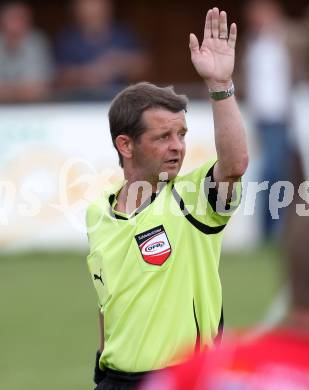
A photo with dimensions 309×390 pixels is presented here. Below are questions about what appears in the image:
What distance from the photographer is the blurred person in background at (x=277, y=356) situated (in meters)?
2.98

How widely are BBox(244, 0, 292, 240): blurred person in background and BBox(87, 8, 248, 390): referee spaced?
961 cm

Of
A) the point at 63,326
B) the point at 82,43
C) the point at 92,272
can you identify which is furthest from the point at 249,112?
the point at 92,272

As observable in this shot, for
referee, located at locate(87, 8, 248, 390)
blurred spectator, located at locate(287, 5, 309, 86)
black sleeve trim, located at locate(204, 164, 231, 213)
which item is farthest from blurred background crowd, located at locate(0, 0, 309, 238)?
blurred spectator, located at locate(287, 5, 309, 86)

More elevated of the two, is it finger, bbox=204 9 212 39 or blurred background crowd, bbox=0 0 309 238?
finger, bbox=204 9 212 39

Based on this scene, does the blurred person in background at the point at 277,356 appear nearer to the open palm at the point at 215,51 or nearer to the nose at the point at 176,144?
the open palm at the point at 215,51

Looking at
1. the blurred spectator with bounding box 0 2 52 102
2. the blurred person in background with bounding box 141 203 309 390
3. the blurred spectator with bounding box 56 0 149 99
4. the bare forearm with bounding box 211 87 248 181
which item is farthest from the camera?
the blurred spectator with bounding box 56 0 149 99

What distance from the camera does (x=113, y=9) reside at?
19.7 m

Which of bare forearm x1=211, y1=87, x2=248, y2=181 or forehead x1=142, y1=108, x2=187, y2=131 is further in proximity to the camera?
forehead x1=142, y1=108, x2=187, y2=131

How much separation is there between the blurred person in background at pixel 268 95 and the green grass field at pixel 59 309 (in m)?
0.94

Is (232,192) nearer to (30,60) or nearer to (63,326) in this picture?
(63,326)

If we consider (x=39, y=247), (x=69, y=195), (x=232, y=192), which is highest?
(x=232, y=192)

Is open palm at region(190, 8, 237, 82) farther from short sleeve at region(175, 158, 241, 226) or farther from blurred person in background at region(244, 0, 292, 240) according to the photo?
blurred person in background at region(244, 0, 292, 240)

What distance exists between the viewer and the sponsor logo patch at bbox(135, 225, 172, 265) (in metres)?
4.86

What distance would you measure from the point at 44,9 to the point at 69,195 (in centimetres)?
835
